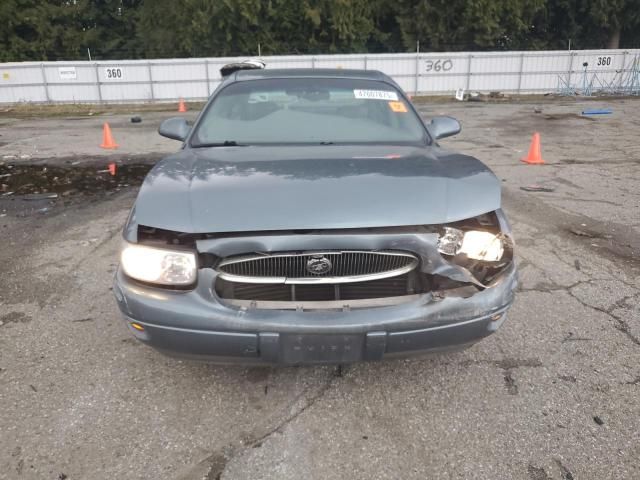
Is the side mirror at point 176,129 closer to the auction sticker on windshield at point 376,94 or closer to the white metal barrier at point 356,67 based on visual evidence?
the auction sticker on windshield at point 376,94

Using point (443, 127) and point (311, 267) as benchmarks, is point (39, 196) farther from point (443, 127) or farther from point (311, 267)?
point (311, 267)

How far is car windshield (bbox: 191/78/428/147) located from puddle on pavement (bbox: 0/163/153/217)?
363 cm

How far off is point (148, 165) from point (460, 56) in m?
20.7

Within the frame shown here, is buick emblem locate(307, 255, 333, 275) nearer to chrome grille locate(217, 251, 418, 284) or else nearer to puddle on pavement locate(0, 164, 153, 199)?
chrome grille locate(217, 251, 418, 284)

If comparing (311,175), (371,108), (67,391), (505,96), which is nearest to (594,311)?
(371,108)

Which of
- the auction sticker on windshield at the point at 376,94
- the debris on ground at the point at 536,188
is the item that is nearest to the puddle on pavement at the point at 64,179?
the auction sticker on windshield at the point at 376,94

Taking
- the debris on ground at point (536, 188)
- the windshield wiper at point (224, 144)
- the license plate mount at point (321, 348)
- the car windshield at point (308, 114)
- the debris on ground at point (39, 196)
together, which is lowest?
the debris on ground at point (536, 188)

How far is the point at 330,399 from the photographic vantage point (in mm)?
2547

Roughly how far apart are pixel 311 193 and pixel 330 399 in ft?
3.49

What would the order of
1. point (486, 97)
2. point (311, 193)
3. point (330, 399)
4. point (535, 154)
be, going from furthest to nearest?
point (486, 97) < point (535, 154) < point (330, 399) < point (311, 193)

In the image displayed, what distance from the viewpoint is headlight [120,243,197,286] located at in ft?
7.09

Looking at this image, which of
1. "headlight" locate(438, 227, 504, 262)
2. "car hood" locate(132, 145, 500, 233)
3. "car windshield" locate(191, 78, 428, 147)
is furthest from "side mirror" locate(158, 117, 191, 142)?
"headlight" locate(438, 227, 504, 262)

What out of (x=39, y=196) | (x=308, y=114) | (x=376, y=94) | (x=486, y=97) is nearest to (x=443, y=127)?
(x=376, y=94)

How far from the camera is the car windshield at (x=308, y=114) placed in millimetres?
3311
